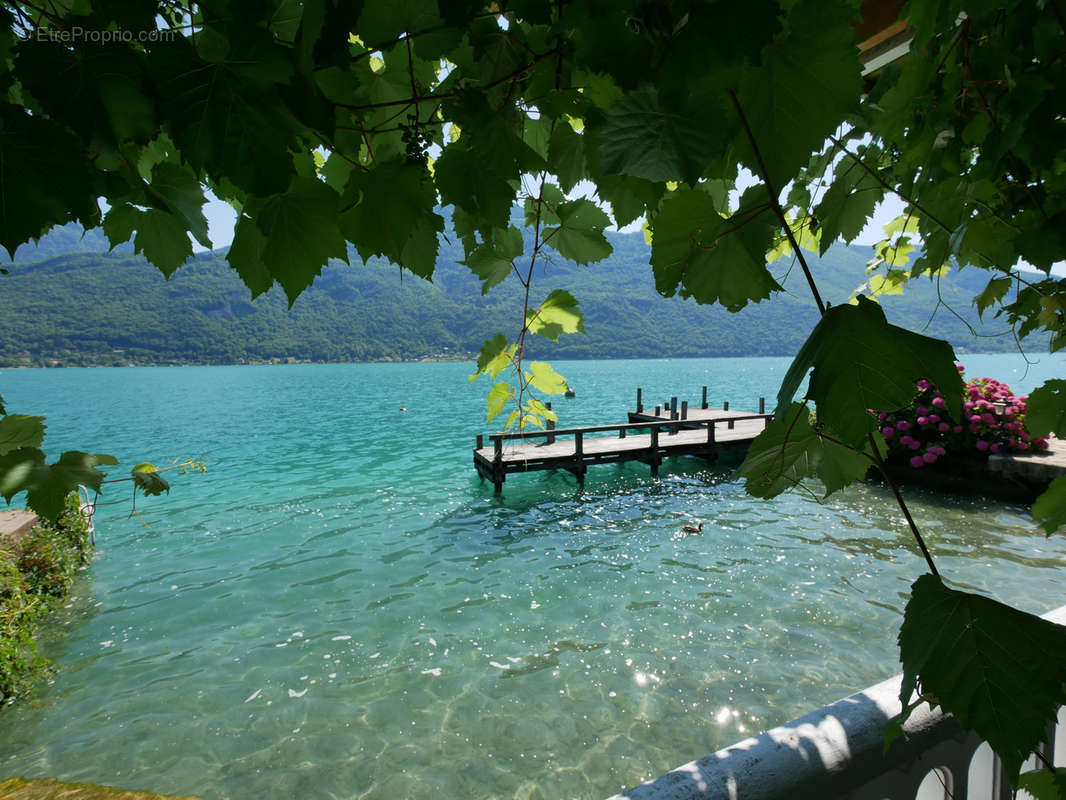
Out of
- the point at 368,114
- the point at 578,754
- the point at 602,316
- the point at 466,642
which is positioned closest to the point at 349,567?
the point at 466,642

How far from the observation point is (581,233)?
3.70ft

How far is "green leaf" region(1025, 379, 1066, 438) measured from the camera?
43.6 inches

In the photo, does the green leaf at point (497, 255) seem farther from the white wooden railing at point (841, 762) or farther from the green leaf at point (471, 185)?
the white wooden railing at point (841, 762)

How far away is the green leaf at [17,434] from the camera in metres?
1.30

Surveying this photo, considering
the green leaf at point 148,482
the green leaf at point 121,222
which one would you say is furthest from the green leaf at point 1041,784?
the green leaf at point 148,482

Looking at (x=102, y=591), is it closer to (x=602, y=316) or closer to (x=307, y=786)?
(x=307, y=786)

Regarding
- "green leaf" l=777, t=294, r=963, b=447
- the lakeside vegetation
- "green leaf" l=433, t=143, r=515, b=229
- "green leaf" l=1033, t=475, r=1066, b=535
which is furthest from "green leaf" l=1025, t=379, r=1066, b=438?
the lakeside vegetation

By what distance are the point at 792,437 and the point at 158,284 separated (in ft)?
399

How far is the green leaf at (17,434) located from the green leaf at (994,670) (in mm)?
1746

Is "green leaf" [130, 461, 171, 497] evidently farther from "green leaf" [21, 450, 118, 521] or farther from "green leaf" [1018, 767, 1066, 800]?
"green leaf" [1018, 767, 1066, 800]

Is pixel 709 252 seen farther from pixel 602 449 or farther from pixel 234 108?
pixel 602 449

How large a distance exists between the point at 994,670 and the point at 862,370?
300 millimetres

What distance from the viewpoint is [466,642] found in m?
7.11

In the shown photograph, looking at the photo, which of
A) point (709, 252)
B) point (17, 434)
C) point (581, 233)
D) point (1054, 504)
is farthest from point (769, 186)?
point (17, 434)
